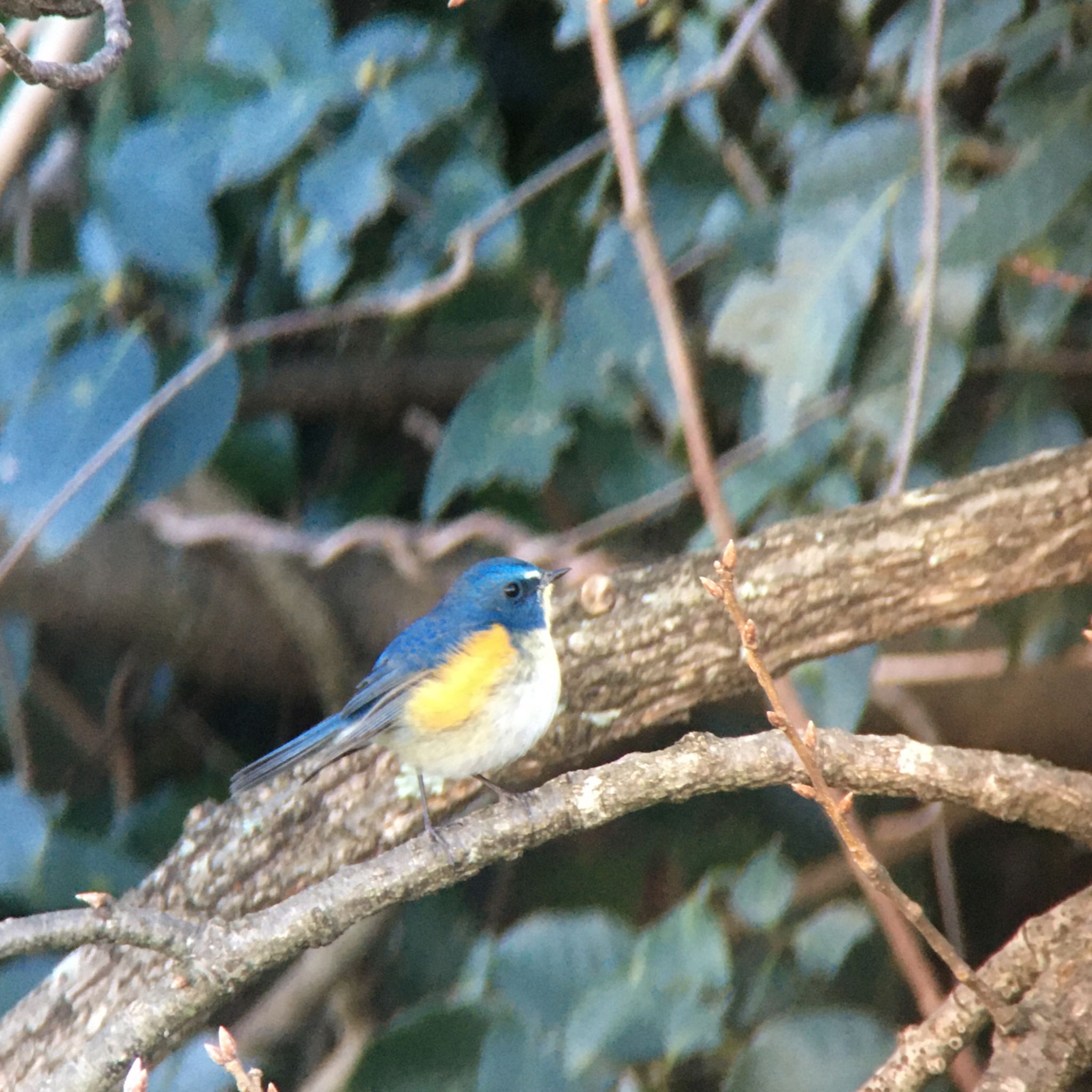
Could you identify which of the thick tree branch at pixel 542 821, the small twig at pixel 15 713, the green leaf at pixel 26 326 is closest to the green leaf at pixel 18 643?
the small twig at pixel 15 713

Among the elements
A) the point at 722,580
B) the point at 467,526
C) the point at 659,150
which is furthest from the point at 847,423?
the point at 722,580

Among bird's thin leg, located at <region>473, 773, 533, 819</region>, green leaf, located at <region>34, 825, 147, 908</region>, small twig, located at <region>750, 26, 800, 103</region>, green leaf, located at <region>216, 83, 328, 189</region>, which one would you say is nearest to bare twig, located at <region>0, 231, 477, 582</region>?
green leaf, located at <region>216, 83, 328, 189</region>

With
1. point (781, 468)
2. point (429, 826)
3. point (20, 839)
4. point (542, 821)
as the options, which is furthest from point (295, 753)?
point (20, 839)

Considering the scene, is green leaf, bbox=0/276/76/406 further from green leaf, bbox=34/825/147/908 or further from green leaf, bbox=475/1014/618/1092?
green leaf, bbox=475/1014/618/1092

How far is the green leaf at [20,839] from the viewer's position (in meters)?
2.36

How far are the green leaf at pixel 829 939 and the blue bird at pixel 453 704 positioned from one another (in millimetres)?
537

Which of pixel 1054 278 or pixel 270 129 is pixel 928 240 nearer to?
pixel 1054 278

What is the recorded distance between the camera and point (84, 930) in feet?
3.96

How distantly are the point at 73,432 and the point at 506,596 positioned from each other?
0.94m

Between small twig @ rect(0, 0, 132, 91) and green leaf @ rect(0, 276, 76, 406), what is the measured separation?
111 cm

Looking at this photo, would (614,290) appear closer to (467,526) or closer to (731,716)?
(467,526)

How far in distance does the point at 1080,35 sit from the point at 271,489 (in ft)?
6.11

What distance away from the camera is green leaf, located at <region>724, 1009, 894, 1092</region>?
1716mm

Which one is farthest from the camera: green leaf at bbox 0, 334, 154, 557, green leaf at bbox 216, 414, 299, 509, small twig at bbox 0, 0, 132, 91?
green leaf at bbox 216, 414, 299, 509
